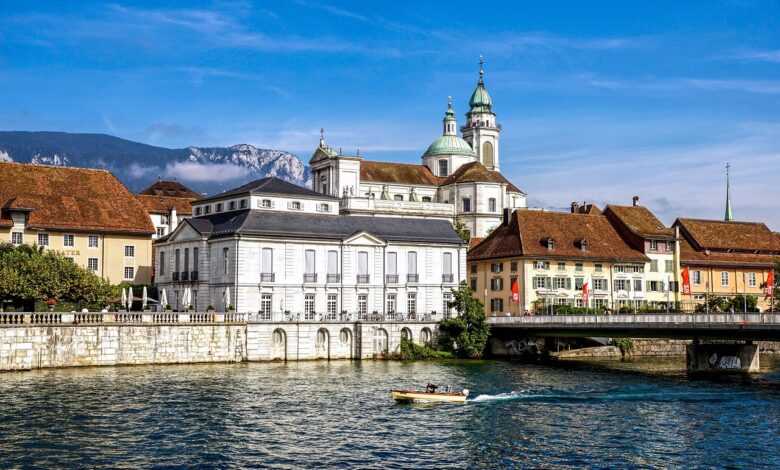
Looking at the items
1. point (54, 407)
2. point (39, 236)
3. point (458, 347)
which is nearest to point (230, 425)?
point (54, 407)

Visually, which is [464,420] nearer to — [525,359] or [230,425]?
[230,425]

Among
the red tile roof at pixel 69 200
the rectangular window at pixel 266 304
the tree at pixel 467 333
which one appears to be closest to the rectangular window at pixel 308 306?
the rectangular window at pixel 266 304

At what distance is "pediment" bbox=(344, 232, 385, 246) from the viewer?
282 feet

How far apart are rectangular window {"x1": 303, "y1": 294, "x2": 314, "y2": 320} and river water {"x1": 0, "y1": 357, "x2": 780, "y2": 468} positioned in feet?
46.6

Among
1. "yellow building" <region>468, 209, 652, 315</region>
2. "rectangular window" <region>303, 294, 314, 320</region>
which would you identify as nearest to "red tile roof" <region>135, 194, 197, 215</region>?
"yellow building" <region>468, 209, 652, 315</region>

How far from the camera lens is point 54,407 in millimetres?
49156

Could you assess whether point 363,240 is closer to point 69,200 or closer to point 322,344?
point 322,344

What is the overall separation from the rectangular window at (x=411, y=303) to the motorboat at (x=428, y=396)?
110 feet

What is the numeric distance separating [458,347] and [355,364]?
1082cm

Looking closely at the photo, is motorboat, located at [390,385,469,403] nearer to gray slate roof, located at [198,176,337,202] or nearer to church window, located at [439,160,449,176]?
gray slate roof, located at [198,176,337,202]

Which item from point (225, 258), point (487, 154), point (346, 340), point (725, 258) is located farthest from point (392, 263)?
point (487, 154)

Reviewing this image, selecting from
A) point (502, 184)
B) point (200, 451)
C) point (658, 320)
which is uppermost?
point (502, 184)

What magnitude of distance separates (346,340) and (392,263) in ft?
33.0

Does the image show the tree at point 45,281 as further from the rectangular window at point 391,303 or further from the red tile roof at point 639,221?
the red tile roof at point 639,221
